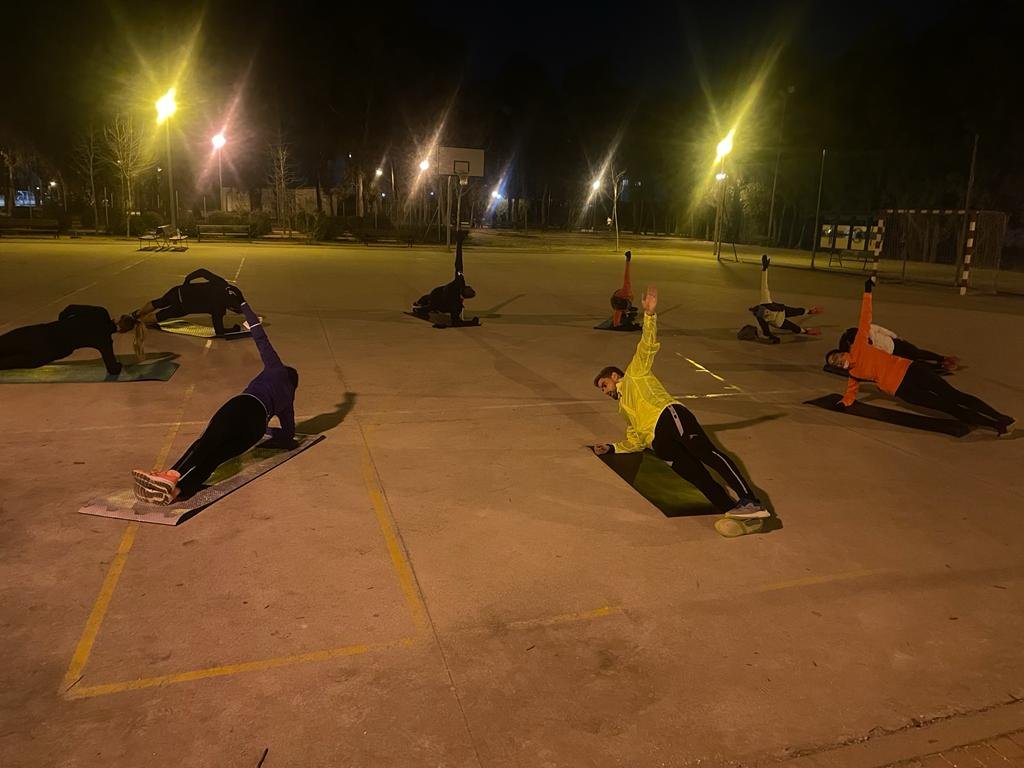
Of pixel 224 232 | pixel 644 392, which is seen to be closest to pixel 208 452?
pixel 644 392

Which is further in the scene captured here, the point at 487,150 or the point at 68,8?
the point at 487,150

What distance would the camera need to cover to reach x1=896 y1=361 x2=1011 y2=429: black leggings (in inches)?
275

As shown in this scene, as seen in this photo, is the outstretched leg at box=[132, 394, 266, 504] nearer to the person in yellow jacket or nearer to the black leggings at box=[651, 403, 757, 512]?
the person in yellow jacket

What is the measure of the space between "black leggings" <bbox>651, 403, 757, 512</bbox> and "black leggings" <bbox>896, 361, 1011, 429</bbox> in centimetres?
317

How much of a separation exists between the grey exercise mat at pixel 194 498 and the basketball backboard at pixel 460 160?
89.3ft

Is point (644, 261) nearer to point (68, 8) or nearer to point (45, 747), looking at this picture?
point (45, 747)

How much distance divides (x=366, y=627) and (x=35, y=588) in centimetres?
177

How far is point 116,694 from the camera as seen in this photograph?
3.05m

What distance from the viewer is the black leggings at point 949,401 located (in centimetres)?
699

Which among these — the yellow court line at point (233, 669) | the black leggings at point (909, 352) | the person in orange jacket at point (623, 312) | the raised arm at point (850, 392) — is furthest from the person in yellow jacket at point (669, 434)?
the person in orange jacket at point (623, 312)

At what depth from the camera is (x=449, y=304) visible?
12250mm

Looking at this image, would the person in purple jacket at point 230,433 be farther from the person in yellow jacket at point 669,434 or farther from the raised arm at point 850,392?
the raised arm at point 850,392

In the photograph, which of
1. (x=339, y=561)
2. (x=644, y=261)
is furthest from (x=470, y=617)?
(x=644, y=261)

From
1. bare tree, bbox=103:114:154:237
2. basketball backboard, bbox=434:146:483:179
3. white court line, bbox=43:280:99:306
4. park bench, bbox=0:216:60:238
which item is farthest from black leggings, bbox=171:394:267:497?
bare tree, bbox=103:114:154:237
